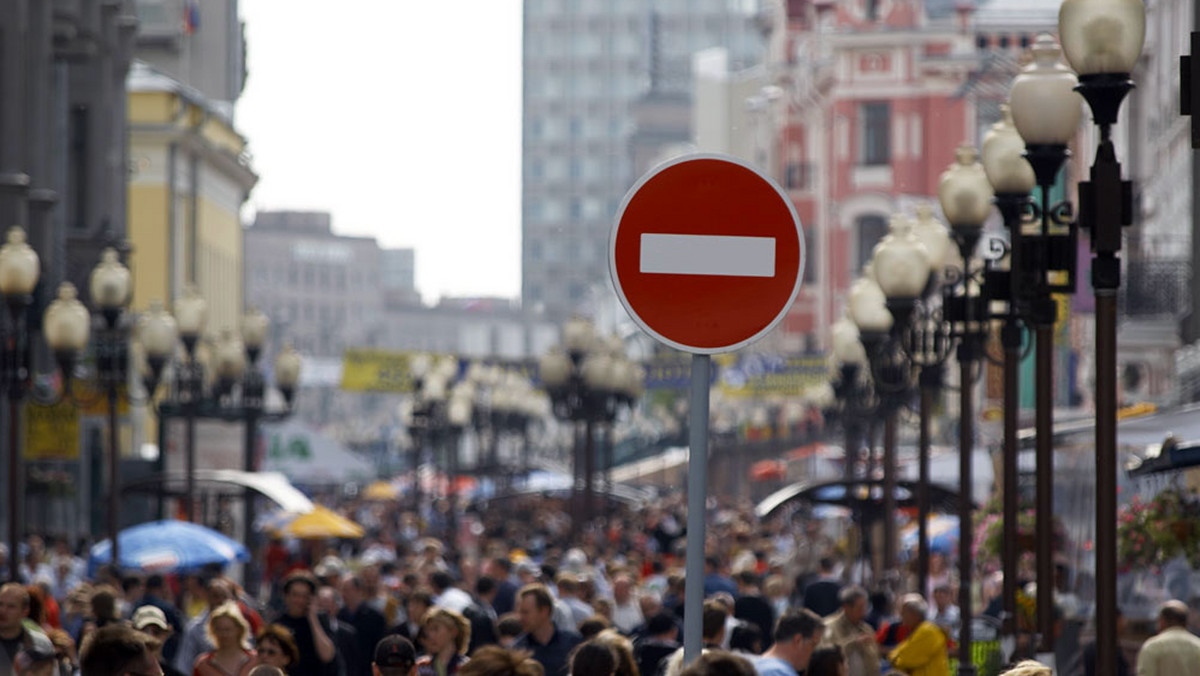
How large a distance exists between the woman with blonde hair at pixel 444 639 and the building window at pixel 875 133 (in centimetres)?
6382

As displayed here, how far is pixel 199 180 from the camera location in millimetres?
67750

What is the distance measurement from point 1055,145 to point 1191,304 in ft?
74.4

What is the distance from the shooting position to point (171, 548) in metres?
24.7

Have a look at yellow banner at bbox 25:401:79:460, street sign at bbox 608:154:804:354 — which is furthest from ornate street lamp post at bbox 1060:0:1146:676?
yellow banner at bbox 25:401:79:460

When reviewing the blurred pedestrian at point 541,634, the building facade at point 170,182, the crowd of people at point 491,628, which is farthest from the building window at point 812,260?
the blurred pedestrian at point 541,634

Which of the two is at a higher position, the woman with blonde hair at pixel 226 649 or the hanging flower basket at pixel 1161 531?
the hanging flower basket at pixel 1161 531

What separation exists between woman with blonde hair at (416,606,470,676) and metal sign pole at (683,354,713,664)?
5.40m

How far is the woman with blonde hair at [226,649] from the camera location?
39.2 feet

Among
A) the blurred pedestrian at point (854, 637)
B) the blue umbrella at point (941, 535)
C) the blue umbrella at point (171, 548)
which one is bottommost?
the blue umbrella at point (941, 535)

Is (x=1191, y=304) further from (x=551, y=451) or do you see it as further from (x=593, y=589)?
(x=551, y=451)

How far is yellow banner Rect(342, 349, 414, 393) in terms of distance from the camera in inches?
3275

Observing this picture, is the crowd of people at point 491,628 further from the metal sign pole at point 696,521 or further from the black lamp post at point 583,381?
the black lamp post at point 583,381

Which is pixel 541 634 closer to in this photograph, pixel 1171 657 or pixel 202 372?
pixel 1171 657

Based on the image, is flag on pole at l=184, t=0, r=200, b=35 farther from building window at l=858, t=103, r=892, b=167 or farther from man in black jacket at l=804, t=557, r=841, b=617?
man in black jacket at l=804, t=557, r=841, b=617
